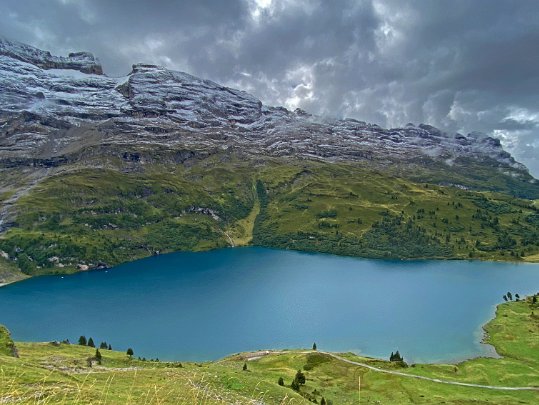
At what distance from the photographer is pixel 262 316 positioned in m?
150

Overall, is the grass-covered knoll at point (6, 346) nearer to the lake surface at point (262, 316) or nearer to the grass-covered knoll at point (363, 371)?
the grass-covered knoll at point (363, 371)

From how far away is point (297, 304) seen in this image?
164 m

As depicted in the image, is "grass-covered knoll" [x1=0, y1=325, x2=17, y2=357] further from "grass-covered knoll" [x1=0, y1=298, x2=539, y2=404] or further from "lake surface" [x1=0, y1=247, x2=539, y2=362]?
"lake surface" [x1=0, y1=247, x2=539, y2=362]

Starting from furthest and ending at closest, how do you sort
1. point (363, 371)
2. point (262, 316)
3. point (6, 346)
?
point (262, 316)
point (363, 371)
point (6, 346)

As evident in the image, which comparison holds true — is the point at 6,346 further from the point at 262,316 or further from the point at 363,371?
the point at 262,316

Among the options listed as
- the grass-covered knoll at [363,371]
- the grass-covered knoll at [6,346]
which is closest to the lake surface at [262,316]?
the grass-covered knoll at [363,371]

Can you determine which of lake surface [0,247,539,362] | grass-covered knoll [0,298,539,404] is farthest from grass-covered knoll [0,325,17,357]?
lake surface [0,247,539,362]

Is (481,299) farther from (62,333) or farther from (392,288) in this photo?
(62,333)

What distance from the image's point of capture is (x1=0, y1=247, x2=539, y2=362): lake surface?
4850 inches

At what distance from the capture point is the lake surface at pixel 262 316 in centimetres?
12319

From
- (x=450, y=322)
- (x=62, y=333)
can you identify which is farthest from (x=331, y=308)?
(x=62, y=333)

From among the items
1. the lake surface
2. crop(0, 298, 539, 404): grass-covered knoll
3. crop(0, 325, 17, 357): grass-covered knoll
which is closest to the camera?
crop(0, 325, 17, 357): grass-covered knoll

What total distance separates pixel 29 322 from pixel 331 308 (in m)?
103

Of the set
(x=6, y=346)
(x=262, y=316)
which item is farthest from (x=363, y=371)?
(x=262, y=316)
